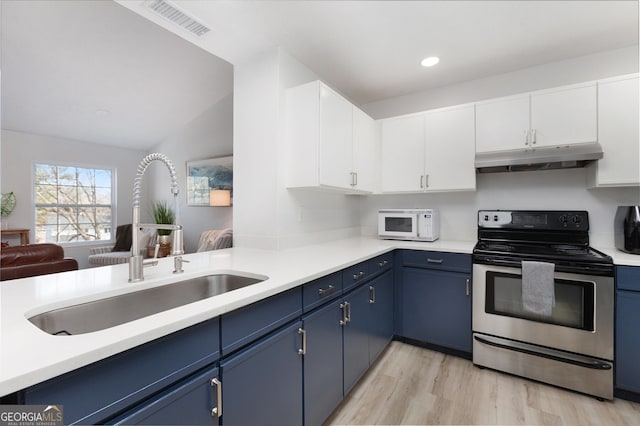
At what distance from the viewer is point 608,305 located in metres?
1.84

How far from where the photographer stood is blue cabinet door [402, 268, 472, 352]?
7.63 feet

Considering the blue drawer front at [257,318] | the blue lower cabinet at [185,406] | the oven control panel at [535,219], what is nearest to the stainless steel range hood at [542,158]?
the oven control panel at [535,219]

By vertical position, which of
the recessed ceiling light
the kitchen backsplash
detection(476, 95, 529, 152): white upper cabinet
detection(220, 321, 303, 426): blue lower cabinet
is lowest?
detection(220, 321, 303, 426): blue lower cabinet

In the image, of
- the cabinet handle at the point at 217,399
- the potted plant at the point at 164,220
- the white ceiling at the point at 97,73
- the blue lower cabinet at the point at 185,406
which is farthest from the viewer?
the potted plant at the point at 164,220

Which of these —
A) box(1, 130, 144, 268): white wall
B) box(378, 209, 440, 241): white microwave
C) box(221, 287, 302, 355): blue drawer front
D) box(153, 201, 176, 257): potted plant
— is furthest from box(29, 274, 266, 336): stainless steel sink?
box(1, 130, 144, 268): white wall

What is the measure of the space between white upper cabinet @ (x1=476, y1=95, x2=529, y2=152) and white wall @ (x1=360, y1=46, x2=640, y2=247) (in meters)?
0.36

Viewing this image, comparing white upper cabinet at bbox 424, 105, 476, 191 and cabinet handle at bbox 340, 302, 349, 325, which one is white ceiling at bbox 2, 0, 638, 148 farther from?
cabinet handle at bbox 340, 302, 349, 325

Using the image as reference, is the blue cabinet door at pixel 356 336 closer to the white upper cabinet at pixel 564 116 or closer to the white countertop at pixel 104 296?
the white countertop at pixel 104 296

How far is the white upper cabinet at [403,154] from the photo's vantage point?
2.85 meters

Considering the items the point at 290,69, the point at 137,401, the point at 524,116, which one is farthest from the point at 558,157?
the point at 137,401

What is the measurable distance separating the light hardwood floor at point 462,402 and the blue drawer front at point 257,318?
2.85ft

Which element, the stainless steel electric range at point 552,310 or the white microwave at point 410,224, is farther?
the white microwave at point 410,224

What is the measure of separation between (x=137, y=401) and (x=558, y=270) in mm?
2400

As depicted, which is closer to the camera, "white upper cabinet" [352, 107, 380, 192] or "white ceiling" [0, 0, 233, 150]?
"white upper cabinet" [352, 107, 380, 192]
